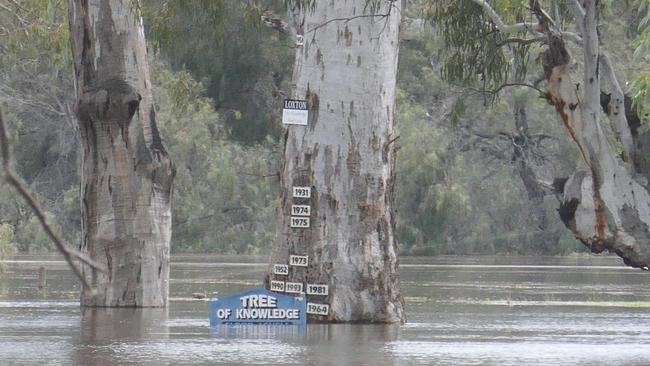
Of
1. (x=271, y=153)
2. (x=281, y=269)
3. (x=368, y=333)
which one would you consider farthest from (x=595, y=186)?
(x=271, y=153)

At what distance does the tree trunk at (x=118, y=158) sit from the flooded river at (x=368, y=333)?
0.53 m

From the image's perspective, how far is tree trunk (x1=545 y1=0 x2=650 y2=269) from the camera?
13.0 meters

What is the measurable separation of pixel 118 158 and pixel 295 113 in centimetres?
344

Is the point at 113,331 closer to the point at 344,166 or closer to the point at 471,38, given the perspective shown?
the point at 344,166

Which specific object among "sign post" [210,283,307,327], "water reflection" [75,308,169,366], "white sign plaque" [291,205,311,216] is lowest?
"water reflection" [75,308,169,366]

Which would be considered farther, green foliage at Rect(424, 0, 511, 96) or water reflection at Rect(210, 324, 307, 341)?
green foliage at Rect(424, 0, 511, 96)

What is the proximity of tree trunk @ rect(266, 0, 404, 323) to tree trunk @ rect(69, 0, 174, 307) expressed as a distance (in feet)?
9.99

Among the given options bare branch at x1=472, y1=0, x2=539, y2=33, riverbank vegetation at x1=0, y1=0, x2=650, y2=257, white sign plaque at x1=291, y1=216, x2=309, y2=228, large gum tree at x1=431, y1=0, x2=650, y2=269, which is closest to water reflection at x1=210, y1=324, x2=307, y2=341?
white sign plaque at x1=291, y1=216, x2=309, y2=228

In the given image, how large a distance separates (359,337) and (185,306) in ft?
18.5

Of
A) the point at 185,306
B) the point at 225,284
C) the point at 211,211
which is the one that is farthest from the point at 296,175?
the point at 211,211

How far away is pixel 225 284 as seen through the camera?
25094 millimetres

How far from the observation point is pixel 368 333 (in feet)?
45.0

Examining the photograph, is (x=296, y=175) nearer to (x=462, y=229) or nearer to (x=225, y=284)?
(x=225, y=284)

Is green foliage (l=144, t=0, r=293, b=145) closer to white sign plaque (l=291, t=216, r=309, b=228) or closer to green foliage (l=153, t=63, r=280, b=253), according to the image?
green foliage (l=153, t=63, r=280, b=253)
